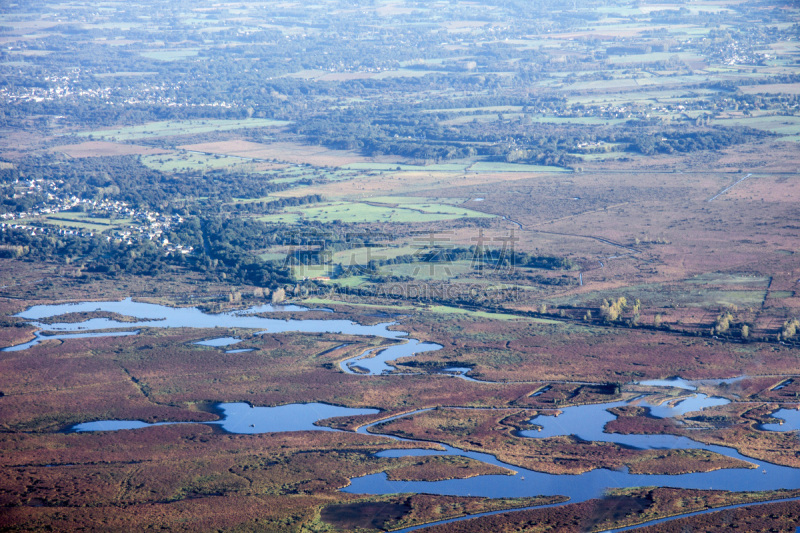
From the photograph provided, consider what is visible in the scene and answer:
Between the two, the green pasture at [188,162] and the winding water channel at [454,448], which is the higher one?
the green pasture at [188,162]

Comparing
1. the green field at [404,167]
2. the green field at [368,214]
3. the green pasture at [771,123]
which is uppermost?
the green pasture at [771,123]

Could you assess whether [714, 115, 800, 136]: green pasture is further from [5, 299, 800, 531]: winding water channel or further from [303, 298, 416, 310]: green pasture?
[5, 299, 800, 531]: winding water channel

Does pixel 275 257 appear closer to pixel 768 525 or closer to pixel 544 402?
pixel 544 402

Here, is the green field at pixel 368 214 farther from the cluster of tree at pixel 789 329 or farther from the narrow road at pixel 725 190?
the cluster of tree at pixel 789 329

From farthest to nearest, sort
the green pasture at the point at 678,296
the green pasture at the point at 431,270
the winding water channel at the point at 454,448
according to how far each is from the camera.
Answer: the green pasture at the point at 431,270, the green pasture at the point at 678,296, the winding water channel at the point at 454,448

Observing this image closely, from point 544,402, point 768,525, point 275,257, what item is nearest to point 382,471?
point 544,402

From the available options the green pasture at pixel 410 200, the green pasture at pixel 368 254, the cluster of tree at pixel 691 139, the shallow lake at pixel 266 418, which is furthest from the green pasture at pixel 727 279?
the cluster of tree at pixel 691 139

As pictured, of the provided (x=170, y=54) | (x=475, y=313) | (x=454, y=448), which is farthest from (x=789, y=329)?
(x=170, y=54)
